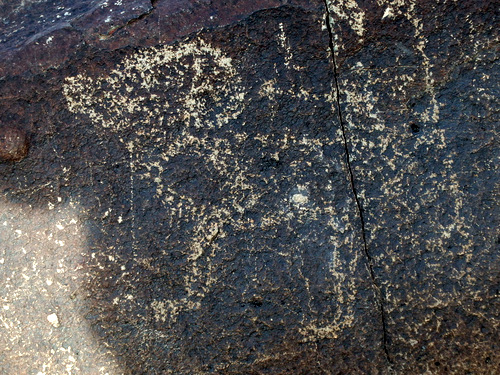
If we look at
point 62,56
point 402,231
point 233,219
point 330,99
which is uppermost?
point 62,56

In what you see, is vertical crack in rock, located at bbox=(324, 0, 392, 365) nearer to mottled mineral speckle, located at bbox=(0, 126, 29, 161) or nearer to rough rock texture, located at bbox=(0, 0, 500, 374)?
rough rock texture, located at bbox=(0, 0, 500, 374)

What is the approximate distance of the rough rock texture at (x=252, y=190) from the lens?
1.02 m

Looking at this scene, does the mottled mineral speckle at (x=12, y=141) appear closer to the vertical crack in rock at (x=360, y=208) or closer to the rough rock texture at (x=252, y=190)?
the rough rock texture at (x=252, y=190)

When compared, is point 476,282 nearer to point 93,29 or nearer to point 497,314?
point 497,314

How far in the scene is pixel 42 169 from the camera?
105 cm

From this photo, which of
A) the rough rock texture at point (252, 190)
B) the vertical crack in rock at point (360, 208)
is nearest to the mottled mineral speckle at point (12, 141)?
the rough rock texture at point (252, 190)

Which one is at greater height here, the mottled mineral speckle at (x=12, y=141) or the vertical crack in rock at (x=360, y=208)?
the mottled mineral speckle at (x=12, y=141)

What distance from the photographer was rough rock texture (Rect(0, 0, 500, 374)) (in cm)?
102

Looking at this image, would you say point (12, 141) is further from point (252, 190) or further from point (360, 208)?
point (360, 208)

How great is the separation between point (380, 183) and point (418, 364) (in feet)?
1.29

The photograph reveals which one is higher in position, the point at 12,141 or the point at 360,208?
the point at 12,141

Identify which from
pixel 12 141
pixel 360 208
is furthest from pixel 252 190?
pixel 12 141

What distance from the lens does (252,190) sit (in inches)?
41.8

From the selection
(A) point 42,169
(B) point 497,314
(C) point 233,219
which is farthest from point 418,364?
(A) point 42,169
